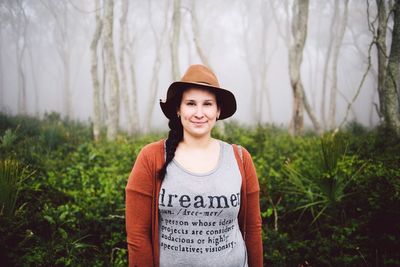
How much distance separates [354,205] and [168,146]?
3.05 metres

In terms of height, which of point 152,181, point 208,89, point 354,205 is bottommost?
point 354,205

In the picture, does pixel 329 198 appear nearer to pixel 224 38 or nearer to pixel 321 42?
pixel 321 42

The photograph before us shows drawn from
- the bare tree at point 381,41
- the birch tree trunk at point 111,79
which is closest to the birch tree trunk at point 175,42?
the birch tree trunk at point 111,79

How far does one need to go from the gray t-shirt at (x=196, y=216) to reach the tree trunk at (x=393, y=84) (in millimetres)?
5842

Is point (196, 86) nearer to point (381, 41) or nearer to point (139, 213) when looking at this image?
point (139, 213)

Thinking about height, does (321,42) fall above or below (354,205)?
above

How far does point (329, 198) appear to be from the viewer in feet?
11.4

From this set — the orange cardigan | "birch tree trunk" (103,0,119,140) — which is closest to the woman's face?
the orange cardigan

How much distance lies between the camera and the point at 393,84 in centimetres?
586

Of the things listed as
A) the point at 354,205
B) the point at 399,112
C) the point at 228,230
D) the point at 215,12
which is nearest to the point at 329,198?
the point at 354,205

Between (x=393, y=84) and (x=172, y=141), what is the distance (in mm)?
6235

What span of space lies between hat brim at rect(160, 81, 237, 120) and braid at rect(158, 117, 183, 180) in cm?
6

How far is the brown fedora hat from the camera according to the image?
1.62 metres

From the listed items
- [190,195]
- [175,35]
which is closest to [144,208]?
[190,195]
